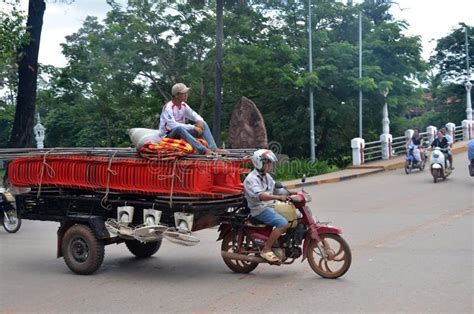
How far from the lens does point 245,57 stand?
94.9 ft

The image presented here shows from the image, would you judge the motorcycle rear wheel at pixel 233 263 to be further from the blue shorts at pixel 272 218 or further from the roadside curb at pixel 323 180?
the roadside curb at pixel 323 180

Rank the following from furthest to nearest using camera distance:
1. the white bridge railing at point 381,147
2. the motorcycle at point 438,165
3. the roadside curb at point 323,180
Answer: the white bridge railing at point 381,147 < the roadside curb at point 323,180 < the motorcycle at point 438,165

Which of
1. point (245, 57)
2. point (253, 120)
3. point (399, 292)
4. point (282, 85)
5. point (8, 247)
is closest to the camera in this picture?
point (399, 292)

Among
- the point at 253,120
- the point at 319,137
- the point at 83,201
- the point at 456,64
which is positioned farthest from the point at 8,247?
the point at 456,64

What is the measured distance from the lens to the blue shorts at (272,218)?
7.54 meters

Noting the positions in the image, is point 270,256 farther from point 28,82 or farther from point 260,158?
point 28,82

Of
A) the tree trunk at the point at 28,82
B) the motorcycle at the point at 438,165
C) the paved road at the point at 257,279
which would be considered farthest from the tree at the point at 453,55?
the paved road at the point at 257,279

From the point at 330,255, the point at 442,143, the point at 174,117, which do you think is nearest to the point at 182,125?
the point at 174,117

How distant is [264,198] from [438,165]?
1344 cm

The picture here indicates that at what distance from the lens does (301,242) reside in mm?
7699

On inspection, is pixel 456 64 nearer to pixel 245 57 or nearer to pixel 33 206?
pixel 245 57

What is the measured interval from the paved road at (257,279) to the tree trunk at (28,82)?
863 cm

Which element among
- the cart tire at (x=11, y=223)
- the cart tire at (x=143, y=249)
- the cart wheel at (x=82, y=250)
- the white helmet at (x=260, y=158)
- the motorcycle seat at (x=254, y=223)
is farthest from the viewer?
the cart tire at (x=11, y=223)

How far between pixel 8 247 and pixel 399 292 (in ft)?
A: 22.1
